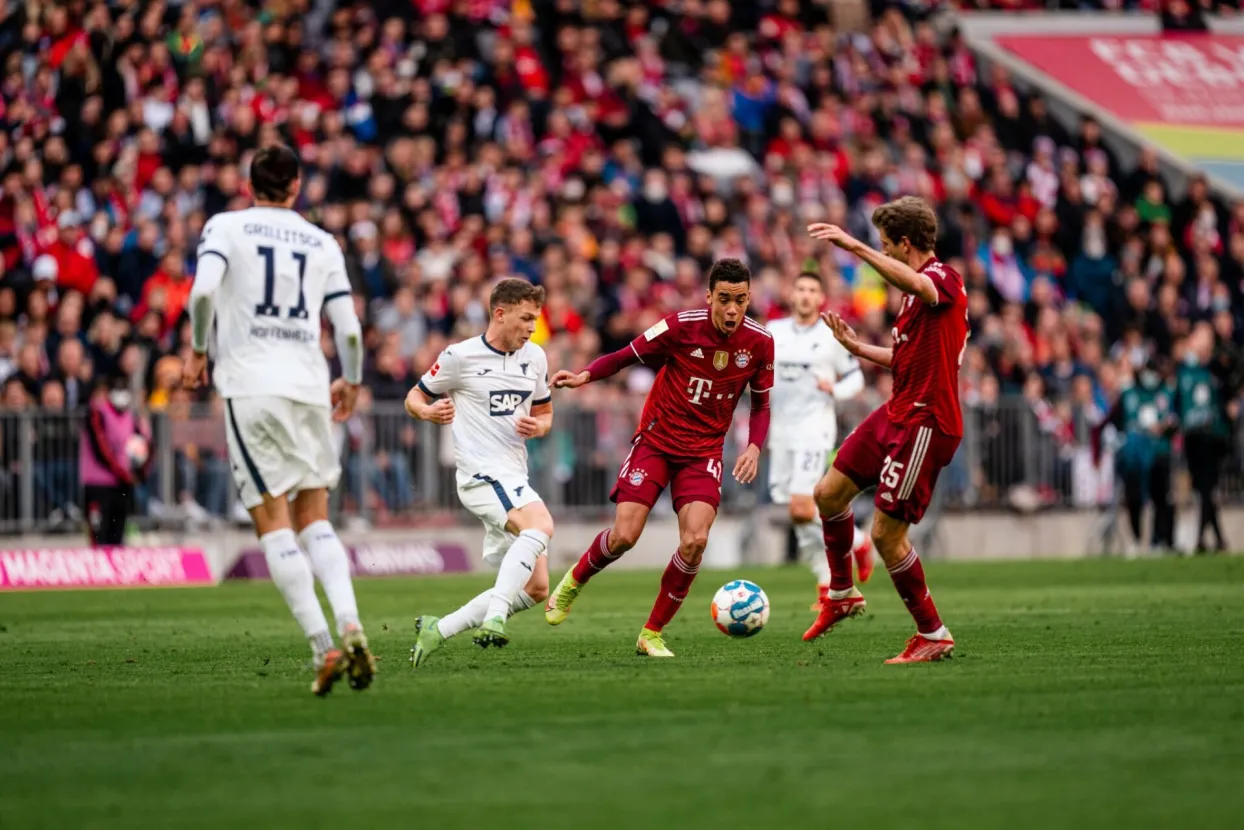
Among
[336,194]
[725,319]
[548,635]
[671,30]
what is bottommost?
[548,635]

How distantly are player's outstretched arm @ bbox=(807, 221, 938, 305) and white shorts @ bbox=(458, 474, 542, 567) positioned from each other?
2.39 meters

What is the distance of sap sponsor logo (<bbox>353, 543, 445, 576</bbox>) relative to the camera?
2386cm

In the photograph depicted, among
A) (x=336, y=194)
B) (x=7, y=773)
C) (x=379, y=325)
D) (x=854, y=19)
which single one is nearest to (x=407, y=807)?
(x=7, y=773)

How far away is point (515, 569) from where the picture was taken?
11094mm

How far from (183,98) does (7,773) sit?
19.1 meters

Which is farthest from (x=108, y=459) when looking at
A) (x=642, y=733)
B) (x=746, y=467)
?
(x=642, y=733)

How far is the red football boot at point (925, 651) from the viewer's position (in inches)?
423

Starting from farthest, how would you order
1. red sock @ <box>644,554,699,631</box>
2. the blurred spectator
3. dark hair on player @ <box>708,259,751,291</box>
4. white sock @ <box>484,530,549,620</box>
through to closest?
the blurred spectator → dark hair on player @ <box>708,259,751,291</box> → red sock @ <box>644,554,699,631</box> → white sock @ <box>484,530,549,620</box>

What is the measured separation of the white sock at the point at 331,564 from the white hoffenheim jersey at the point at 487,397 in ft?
7.44

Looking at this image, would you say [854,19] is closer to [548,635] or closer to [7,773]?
[548,635]

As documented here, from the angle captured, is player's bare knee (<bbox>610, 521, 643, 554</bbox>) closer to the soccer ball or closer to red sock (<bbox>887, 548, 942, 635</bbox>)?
the soccer ball

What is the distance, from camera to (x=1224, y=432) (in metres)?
25.9

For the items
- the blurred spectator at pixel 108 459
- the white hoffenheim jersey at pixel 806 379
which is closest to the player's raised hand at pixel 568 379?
the white hoffenheim jersey at pixel 806 379

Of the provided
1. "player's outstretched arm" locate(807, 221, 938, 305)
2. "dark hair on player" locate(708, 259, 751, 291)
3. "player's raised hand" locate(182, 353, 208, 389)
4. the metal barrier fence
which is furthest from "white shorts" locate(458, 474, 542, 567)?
the metal barrier fence
